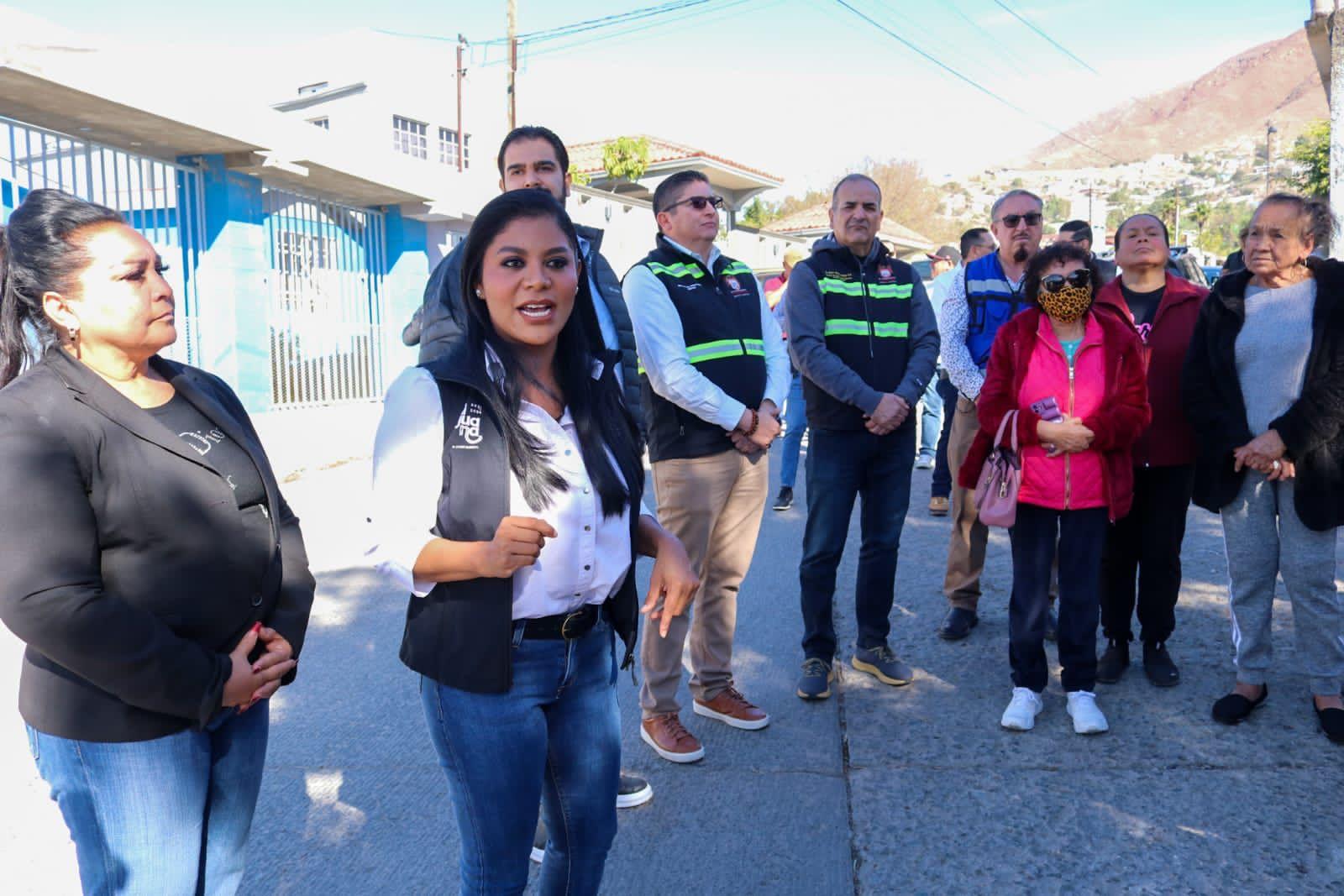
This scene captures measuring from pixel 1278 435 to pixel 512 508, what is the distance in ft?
11.0

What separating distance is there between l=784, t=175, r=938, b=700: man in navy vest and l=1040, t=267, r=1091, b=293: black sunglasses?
70 centimetres

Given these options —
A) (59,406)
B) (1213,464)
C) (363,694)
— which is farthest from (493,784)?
(1213,464)

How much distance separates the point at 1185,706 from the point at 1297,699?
1.54 feet

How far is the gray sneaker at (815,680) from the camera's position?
178 inches

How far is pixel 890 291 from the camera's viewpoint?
4730 mm

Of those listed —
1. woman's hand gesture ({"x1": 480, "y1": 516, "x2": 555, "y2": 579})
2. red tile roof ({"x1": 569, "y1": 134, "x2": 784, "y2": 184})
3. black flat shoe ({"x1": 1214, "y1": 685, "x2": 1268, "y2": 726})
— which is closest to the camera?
woman's hand gesture ({"x1": 480, "y1": 516, "x2": 555, "y2": 579})

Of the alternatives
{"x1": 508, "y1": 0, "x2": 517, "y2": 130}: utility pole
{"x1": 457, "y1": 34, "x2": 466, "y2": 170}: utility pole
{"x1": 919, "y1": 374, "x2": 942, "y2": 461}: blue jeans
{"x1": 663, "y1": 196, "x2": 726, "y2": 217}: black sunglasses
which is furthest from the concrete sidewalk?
{"x1": 457, "y1": 34, "x2": 466, "y2": 170}: utility pole

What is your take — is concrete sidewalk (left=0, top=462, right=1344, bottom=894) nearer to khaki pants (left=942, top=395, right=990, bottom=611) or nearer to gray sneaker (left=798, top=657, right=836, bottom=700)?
gray sneaker (left=798, top=657, right=836, bottom=700)

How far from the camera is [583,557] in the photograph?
2.14 m

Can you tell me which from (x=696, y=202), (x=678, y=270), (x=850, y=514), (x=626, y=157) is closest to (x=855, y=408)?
(x=850, y=514)

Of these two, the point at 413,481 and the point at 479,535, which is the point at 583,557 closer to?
the point at 479,535

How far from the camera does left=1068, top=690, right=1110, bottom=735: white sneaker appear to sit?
4.07 metres

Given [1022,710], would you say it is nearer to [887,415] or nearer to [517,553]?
[887,415]

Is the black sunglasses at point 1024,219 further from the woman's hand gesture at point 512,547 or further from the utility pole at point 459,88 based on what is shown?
the utility pole at point 459,88
